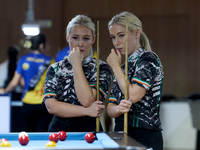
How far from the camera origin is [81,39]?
201 cm

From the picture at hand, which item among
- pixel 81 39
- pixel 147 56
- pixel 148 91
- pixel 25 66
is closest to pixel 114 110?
pixel 148 91

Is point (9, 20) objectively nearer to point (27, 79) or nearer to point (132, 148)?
point (27, 79)

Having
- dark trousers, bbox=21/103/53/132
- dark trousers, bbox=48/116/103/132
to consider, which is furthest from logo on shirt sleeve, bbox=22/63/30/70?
dark trousers, bbox=48/116/103/132

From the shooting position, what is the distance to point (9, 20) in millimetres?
6879

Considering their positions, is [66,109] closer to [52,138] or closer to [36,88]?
[52,138]

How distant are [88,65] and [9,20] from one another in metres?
5.37

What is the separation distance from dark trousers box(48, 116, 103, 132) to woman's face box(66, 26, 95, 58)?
43cm

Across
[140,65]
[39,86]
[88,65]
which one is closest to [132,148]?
[140,65]

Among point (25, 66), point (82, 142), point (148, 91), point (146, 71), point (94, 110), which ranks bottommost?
point (82, 142)

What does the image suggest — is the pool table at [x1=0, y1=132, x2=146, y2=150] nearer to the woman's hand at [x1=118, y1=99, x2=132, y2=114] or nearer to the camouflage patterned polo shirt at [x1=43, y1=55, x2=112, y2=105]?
the woman's hand at [x1=118, y1=99, x2=132, y2=114]

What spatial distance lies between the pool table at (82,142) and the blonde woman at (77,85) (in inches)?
8.9

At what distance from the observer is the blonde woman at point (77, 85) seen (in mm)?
1832

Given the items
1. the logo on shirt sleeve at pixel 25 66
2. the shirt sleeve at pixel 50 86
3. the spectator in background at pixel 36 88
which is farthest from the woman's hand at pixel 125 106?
the logo on shirt sleeve at pixel 25 66

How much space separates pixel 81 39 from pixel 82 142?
74cm
